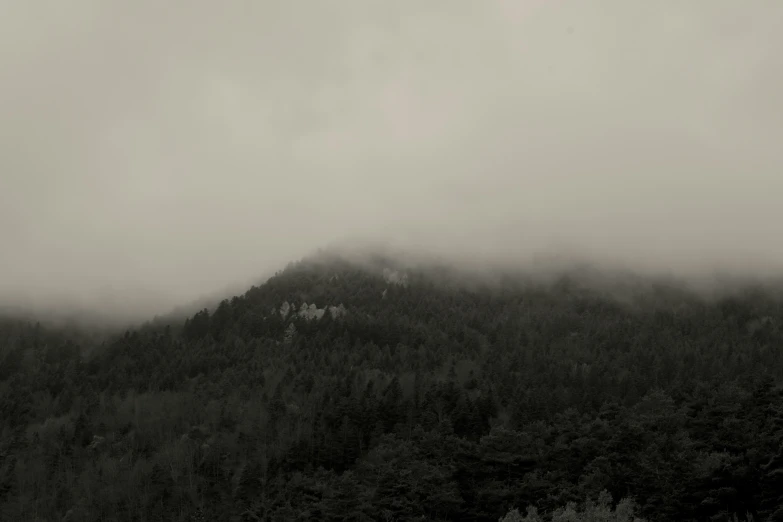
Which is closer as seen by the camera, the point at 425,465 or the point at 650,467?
the point at 650,467

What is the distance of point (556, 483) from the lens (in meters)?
76.9

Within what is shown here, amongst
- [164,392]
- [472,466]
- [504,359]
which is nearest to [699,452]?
[472,466]

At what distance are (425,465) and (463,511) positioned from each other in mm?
6412

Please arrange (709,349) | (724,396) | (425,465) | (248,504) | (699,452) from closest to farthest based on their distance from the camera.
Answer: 1. (699,452)
2. (425,465)
3. (724,396)
4. (248,504)
5. (709,349)

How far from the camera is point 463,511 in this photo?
257 ft

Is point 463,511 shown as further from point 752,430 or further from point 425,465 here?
point 752,430

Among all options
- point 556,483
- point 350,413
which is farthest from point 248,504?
point 556,483

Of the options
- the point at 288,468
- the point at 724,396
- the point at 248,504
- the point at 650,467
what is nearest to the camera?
the point at 650,467

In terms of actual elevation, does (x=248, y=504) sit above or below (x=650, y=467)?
below

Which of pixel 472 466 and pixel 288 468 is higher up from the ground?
pixel 472 466

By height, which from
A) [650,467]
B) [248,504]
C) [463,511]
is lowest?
[248,504]

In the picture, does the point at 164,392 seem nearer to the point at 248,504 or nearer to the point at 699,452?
the point at 248,504

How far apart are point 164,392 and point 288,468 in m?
74.0

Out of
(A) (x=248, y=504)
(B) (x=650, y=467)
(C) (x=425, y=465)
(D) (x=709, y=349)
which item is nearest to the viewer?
(B) (x=650, y=467)
